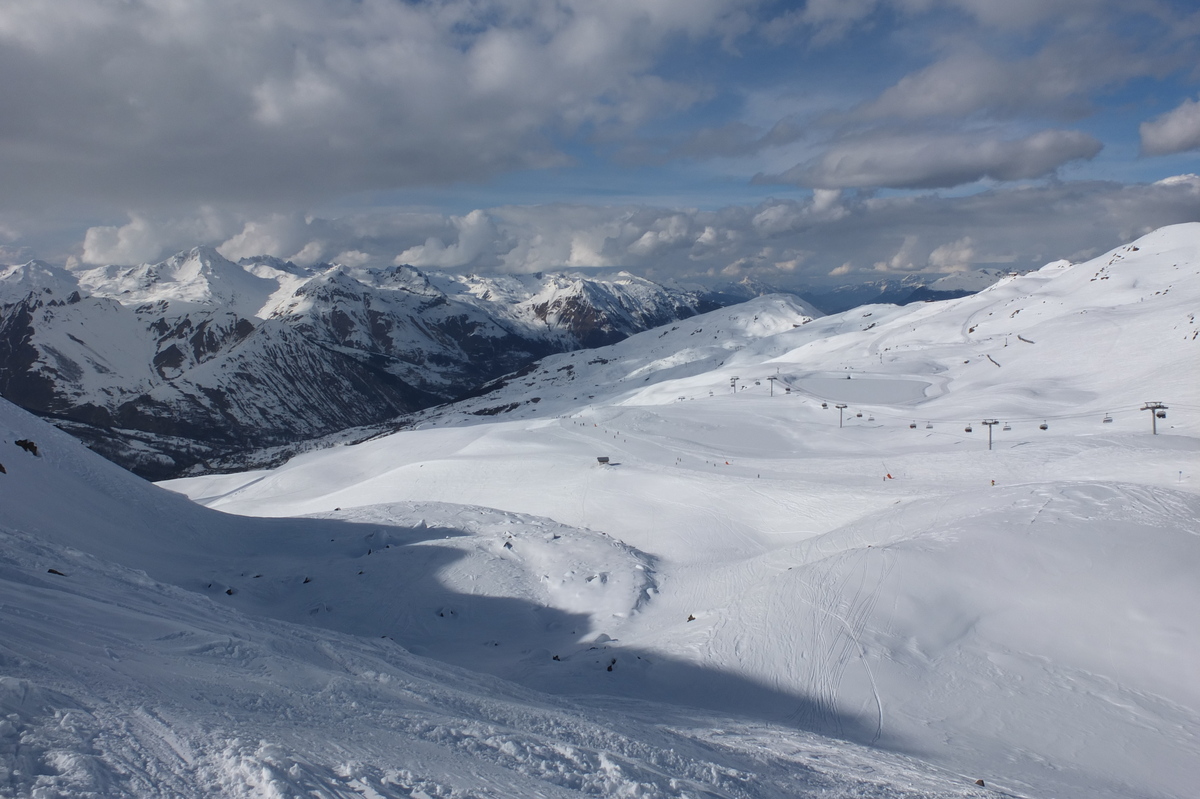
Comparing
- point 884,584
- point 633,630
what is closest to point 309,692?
point 633,630

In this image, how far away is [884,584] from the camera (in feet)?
68.4

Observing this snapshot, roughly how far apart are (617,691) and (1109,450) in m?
38.9

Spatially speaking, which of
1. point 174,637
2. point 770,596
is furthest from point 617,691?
point 174,637

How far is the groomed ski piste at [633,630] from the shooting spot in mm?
8656

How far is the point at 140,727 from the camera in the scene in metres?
7.68

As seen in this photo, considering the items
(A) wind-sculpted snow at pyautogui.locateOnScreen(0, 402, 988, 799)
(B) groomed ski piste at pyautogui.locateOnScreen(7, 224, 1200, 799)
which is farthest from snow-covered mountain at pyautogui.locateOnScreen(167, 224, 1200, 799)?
(A) wind-sculpted snow at pyautogui.locateOnScreen(0, 402, 988, 799)

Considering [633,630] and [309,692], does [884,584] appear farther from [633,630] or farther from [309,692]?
[309,692]

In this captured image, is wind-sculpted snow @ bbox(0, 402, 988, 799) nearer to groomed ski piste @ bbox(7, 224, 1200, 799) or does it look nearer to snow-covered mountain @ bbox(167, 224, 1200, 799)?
groomed ski piste @ bbox(7, 224, 1200, 799)

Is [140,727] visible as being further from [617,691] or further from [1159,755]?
[1159,755]

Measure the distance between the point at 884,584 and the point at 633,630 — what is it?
8.83 metres

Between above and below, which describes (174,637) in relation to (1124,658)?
above

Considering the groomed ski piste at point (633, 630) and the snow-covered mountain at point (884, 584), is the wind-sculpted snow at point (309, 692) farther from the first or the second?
the snow-covered mountain at point (884, 584)

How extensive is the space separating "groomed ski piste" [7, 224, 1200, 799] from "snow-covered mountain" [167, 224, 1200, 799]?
0.38ft

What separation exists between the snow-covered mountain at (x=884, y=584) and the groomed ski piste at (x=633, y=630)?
4.5 inches
